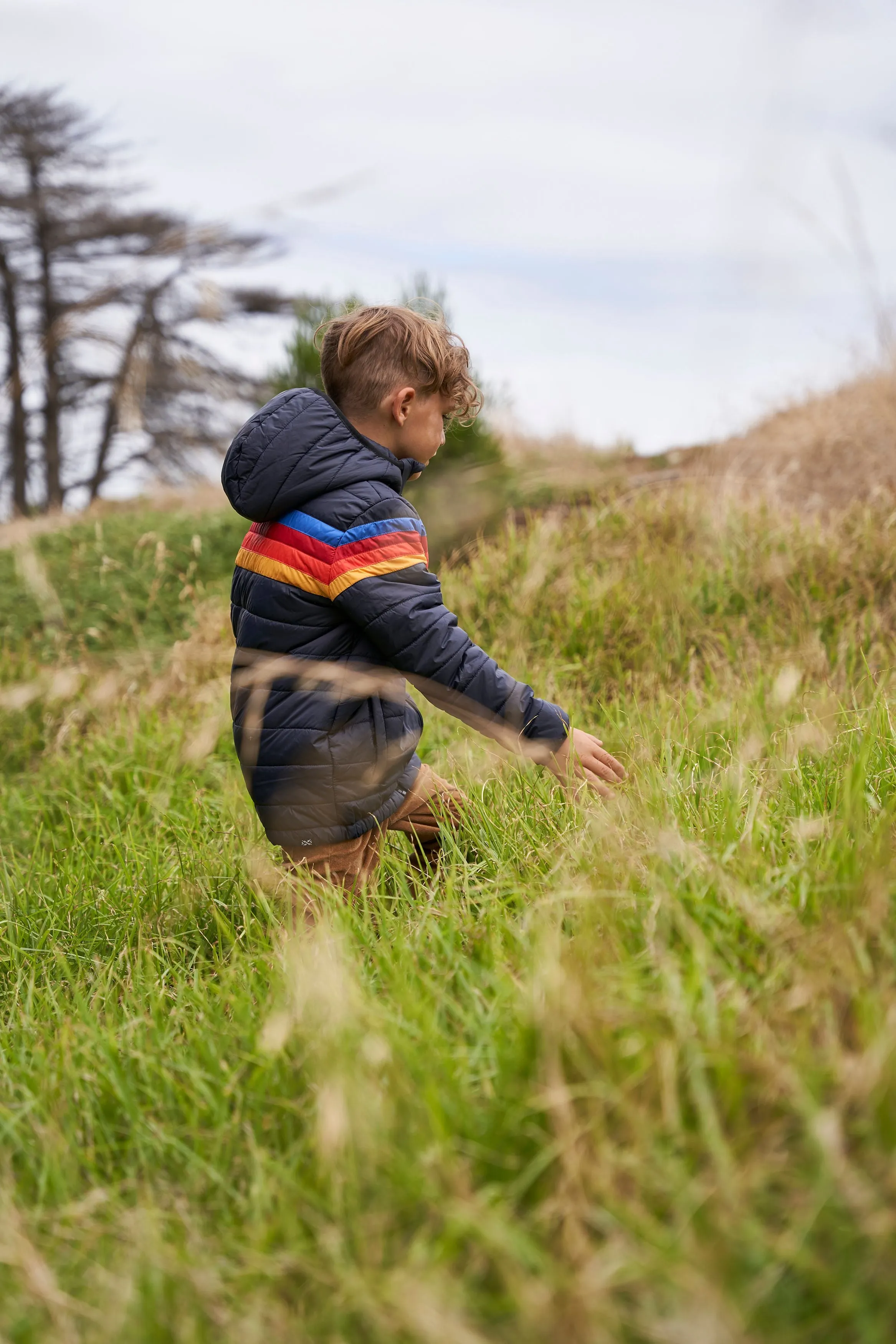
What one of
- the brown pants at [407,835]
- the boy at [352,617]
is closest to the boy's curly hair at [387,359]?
the boy at [352,617]

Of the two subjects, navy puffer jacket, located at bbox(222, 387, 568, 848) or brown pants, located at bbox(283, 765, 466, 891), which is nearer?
navy puffer jacket, located at bbox(222, 387, 568, 848)

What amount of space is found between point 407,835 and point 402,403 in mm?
1181

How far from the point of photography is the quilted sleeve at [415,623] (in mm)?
2281

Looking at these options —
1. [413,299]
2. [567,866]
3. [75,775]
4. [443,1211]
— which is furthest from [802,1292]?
[75,775]

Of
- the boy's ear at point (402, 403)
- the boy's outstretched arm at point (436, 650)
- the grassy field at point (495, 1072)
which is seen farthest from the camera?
the boy's ear at point (402, 403)

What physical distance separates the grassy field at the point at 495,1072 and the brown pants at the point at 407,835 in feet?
0.25

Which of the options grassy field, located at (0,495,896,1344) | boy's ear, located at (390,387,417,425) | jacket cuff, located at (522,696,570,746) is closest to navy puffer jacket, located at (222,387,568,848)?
jacket cuff, located at (522,696,570,746)

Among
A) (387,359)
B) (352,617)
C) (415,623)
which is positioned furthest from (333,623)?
(387,359)

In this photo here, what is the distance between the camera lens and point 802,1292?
1.06m

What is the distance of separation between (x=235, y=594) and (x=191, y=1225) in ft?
5.33

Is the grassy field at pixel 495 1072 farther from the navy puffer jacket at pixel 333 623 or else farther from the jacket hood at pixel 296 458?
the jacket hood at pixel 296 458

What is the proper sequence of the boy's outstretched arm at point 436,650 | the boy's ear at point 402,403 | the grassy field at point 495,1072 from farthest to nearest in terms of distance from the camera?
the boy's ear at point 402,403
the boy's outstretched arm at point 436,650
the grassy field at point 495,1072

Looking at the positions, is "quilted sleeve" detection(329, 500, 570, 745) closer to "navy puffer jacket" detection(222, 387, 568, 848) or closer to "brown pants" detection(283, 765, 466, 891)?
"navy puffer jacket" detection(222, 387, 568, 848)

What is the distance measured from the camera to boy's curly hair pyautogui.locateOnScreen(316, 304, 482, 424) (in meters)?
2.50
